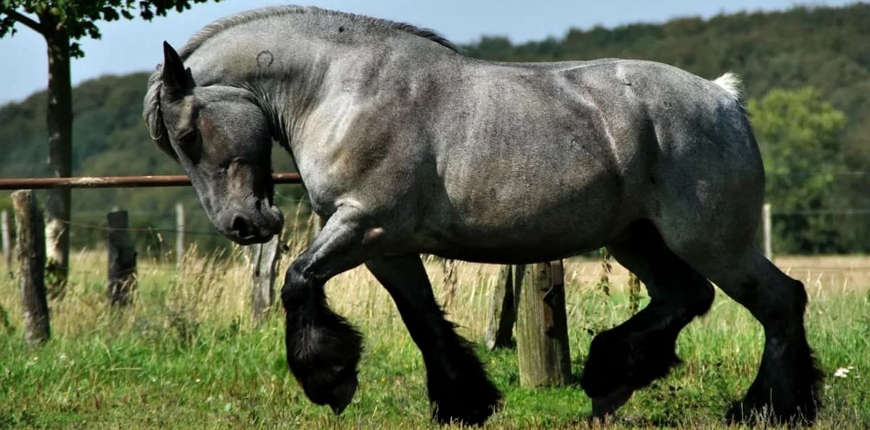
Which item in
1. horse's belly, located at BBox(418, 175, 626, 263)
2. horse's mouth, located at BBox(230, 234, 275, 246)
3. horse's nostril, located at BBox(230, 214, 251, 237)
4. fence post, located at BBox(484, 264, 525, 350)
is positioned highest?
horse's belly, located at BBox(418, 175, 626, 263)

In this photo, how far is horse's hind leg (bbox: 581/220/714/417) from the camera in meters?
6.89

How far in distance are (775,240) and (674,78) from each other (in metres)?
29.2

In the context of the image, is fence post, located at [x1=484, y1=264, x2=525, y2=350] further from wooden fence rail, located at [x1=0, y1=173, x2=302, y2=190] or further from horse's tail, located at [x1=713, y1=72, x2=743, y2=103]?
horse's tail, located at [x1=713, y1=72, x2=743, y2=103]

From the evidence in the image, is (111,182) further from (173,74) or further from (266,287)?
(173,74)

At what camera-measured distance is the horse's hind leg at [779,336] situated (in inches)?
262

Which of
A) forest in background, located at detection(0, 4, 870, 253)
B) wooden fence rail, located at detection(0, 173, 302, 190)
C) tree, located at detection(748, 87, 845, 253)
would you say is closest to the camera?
wooden fence rail, located at detection(0, 173, 302, 190)

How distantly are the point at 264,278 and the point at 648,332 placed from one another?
4.43 m

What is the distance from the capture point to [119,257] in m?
11.6

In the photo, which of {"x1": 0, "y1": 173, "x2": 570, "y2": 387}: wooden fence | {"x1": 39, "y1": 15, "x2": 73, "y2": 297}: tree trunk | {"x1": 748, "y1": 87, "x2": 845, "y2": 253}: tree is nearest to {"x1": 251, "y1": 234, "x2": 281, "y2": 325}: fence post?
{"x1": 0, "y1": 173, "x2": 570, "y2": 387}: wooden fence

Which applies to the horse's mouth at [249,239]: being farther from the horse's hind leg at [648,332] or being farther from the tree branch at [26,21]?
the tree branch at [26,21]

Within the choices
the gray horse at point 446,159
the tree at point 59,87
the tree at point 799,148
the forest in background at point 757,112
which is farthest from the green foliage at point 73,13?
the tree at point 799,148

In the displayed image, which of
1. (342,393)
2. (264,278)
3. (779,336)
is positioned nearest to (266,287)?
(264,278)

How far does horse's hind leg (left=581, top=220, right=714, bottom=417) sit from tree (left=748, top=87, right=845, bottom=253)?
106 feet

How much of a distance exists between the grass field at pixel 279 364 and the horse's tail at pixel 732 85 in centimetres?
178
